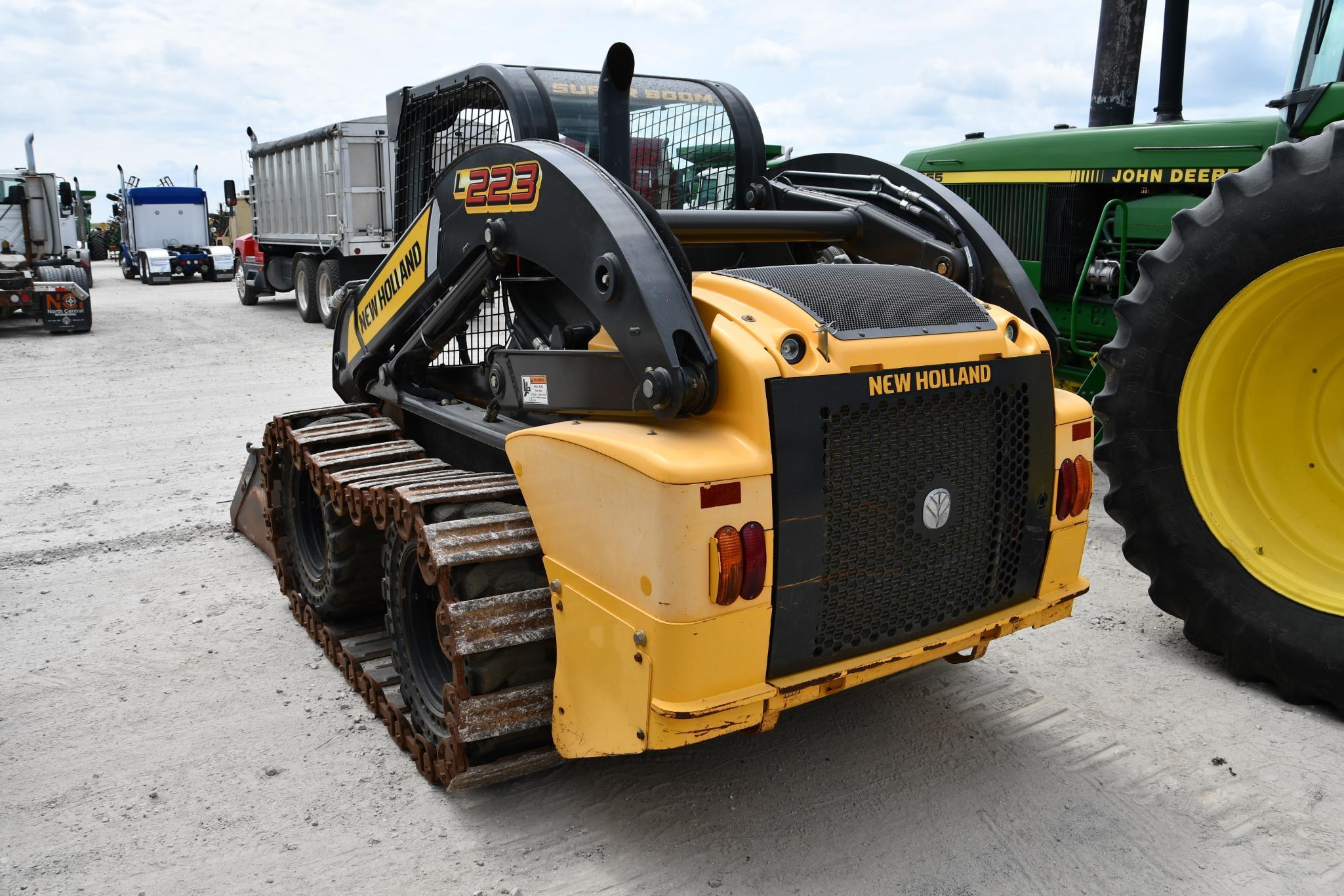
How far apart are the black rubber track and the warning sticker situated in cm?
117

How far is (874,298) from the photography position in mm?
3289

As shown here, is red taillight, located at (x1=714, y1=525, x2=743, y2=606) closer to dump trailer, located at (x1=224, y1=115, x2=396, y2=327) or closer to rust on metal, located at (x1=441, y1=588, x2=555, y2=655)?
rust on metal, located at (x1=441, y1=588, x2=555, y2=655)

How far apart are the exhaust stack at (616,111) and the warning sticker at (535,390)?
715 millimetres

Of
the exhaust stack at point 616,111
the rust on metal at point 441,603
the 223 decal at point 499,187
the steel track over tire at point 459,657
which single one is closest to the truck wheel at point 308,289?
the rust on metal at point 441,603

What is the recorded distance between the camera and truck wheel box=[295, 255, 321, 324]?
60.9ft

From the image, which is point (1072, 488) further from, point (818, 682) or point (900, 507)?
point (818, 682)

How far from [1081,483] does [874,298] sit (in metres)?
0.97

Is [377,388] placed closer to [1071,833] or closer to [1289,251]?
[1071,833]

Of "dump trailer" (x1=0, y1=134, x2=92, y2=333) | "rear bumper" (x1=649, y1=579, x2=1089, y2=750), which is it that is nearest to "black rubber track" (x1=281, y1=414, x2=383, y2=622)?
"rear bumper" (x1=649, y1=579, x2=1089, y2=750)

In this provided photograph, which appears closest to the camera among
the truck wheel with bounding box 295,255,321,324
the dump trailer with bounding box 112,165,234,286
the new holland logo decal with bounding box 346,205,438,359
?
the new holland logo decal with bounding box 346,205,438,359

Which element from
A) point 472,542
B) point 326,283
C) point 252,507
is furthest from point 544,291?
point 326,283

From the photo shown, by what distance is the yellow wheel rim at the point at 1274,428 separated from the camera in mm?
4242

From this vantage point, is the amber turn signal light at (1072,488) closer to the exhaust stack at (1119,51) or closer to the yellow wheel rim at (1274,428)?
the yellow wheel rim at (1274,428)

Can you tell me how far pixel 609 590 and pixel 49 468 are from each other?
6573mm
